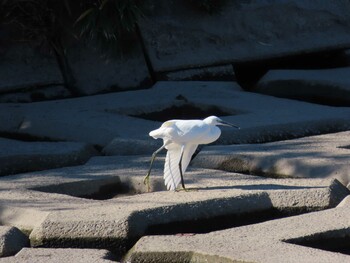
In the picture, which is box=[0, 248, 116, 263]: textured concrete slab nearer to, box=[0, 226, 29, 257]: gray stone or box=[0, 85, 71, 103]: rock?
box=[0, 226, 29, 257]: gray stone

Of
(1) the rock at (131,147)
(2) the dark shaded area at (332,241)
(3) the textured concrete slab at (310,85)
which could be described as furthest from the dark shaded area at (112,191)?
(3) the textured concrete slab at (310,85)

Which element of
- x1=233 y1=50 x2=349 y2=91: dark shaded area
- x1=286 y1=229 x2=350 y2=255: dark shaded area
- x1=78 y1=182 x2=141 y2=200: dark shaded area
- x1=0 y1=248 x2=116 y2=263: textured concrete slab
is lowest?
x1=233 y1=50 x2=349 y2=91: dark shaded area

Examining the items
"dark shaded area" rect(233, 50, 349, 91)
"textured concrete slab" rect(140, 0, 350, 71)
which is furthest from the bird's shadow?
"dark shaded area" rect(233, 50, 349, 91)

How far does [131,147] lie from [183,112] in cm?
102

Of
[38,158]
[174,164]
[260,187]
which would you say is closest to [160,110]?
[38,158]

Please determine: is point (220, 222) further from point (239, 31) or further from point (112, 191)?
point (239, 31)

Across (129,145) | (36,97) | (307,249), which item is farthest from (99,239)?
(36,97)

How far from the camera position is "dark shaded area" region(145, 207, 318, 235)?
3.57 meters

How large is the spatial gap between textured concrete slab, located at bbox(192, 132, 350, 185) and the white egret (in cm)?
49

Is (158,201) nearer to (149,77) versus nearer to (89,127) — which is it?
(89,127)

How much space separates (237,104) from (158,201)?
81.1 inches

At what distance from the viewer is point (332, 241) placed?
11.2 ft

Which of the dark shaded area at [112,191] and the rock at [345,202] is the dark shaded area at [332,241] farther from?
the dark shaded area at [112,191]

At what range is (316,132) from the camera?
5.12 meters
